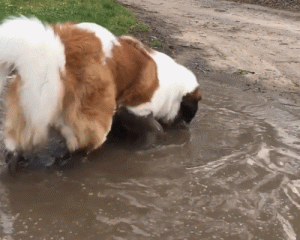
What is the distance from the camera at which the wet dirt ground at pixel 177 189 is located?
2945 mm

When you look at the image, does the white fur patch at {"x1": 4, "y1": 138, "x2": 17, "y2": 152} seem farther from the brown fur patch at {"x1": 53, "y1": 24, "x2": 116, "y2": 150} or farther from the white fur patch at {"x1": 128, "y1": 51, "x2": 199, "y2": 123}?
the white fur patch at {"x1": 128, "y1": 51, "x2": 199, "y2": 123}

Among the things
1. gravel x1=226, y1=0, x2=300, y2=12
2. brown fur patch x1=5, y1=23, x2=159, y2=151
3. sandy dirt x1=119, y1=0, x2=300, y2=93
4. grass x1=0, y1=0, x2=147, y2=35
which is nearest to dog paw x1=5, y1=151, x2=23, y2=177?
brown fur patch x1=5, y1=23, x2=159, y2=151

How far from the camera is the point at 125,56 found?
3635mm

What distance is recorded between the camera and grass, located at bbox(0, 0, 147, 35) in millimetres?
9078

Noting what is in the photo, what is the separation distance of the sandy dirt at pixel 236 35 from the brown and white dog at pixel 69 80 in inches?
130

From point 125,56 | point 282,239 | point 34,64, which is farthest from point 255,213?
point 34,64

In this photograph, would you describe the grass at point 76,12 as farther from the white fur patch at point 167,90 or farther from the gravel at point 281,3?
the gravel at point 281,3

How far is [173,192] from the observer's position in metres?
3.48

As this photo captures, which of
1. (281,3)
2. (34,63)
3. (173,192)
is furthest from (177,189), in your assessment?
(281,3)

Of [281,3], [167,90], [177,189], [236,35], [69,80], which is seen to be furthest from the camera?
[281,3]

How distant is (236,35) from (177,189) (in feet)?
23.1

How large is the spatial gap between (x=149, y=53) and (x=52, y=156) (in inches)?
51.2

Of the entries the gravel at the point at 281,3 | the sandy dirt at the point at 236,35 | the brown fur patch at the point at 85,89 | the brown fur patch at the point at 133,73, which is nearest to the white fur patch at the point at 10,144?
the brown fur patch at the point at 85,89

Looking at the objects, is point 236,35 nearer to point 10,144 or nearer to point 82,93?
point 82,93
